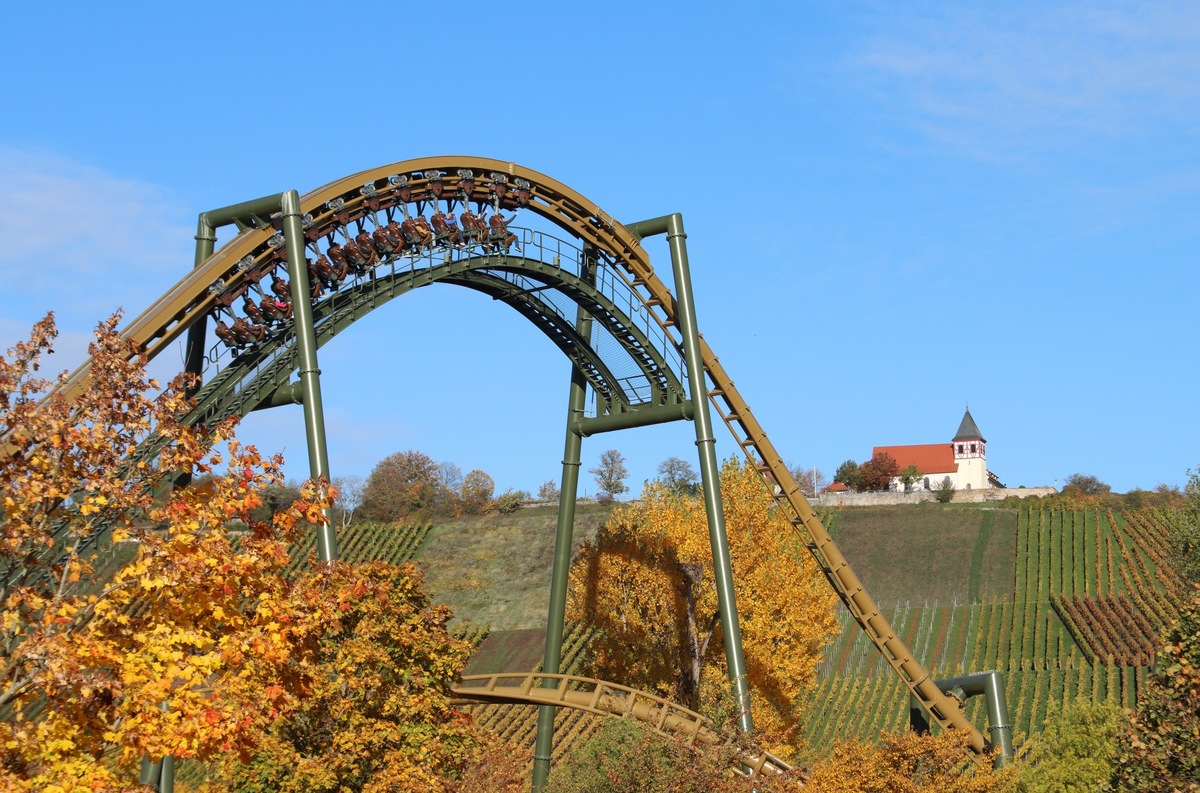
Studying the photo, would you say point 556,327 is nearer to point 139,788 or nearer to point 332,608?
point 332,608

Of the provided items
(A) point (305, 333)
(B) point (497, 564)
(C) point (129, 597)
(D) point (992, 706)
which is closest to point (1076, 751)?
(D) point (992, 706)

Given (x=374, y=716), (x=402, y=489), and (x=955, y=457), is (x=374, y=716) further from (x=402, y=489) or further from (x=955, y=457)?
(x=955, y=457)

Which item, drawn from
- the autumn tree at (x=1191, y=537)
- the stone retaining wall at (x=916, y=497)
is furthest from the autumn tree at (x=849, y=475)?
the autumn tree at (x=1191, y=537)

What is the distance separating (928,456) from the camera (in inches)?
7692

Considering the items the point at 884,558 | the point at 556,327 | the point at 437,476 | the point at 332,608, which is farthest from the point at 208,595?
the point at 437,476

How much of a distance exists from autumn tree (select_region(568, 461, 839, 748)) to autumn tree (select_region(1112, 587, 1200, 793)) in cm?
2327

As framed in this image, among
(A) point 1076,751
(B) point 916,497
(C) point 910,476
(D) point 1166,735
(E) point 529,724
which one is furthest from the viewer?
(C) point 910,476

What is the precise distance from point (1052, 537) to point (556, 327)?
6588cm

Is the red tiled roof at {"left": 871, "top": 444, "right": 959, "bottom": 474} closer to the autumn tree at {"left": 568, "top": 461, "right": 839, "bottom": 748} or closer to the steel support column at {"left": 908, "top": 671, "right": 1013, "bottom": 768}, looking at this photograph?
the autumn tree at {"left": 568, "top": 461, "right": 839, "bottom": 748}

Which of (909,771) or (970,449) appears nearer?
(909,771)

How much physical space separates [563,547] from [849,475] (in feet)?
482

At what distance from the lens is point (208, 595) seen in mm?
13797

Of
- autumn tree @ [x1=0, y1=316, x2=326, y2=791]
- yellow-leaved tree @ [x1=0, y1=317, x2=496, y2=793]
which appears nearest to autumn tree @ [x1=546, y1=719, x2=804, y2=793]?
yellow-leaved tree @ [x1=0, y1=317, x2=496, y2=793]

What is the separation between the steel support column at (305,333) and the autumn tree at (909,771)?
1425 centimetres
